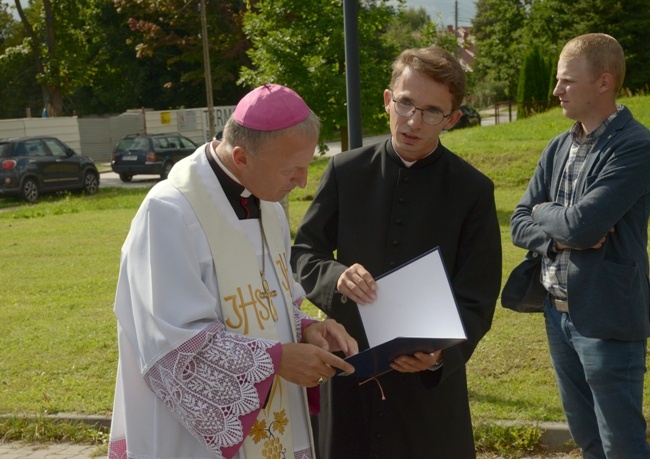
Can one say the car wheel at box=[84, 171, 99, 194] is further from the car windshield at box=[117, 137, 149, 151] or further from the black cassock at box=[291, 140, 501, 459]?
the black cassock at box=[291, 140, 501, 459]

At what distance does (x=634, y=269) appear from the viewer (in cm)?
363

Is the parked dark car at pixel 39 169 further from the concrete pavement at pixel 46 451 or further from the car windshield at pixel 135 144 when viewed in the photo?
the concrete pavement at pixel 46 451

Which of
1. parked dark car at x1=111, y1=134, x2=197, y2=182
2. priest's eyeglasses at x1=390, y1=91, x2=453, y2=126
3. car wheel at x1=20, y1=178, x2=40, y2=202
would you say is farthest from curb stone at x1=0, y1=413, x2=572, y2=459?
parked dark car at x1=111, y1=134, x2=197, y2=182

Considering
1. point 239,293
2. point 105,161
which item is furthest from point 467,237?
point 105,161

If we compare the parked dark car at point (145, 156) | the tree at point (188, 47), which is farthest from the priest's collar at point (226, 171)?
the tree at point (188, 47)

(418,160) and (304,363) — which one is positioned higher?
(418,160)

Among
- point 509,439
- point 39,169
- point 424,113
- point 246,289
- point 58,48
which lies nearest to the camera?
point 246,289

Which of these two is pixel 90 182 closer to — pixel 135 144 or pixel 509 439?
pixel 135 144

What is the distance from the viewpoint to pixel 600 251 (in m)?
3.65

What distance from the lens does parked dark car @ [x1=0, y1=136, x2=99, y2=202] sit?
2211cm

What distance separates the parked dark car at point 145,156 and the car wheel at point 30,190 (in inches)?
224

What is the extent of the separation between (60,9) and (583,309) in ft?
147

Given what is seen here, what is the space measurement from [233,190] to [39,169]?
2120 centimetres

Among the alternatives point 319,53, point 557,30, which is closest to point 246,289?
point 319,53
